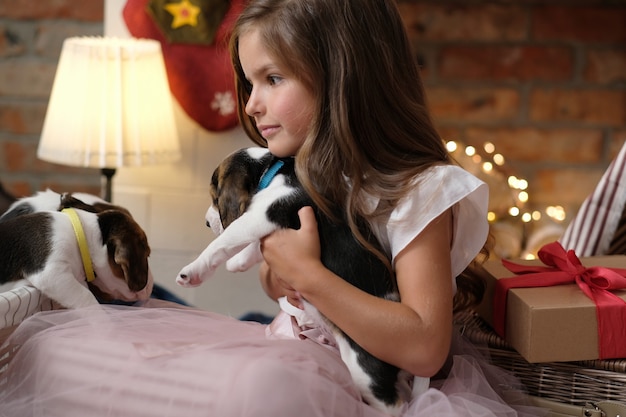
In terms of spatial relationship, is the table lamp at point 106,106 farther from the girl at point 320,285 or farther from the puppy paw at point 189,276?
the puppy paw at point 189,276

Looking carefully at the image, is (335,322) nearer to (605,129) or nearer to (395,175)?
(395,175)

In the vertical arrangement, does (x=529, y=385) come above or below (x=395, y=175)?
below

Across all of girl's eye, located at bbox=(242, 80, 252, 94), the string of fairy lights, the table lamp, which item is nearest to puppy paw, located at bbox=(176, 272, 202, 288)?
girl's eye, located at bbox=(242, 80, 252, 94)

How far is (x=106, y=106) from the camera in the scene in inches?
73.6

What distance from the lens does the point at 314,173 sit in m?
1.09

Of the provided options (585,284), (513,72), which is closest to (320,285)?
(585,284)

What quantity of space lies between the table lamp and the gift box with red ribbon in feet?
3.17

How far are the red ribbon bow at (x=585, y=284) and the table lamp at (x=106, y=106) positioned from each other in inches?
37.4

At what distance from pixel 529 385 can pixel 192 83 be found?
1.18 m

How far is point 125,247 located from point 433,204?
0.46 metres

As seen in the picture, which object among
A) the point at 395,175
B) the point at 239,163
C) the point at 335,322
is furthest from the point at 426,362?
the point at 239,163

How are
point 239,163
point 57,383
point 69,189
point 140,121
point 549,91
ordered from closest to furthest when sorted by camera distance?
1. point 57,383
2. point 239,163
3. point 140,121
4. point 549,91
5. point 69,189

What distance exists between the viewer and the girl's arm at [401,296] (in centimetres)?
105

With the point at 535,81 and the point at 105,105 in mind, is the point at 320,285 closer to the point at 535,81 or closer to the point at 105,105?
the point at 105,105
